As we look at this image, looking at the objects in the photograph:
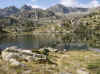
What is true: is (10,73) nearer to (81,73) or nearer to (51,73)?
(51,73)

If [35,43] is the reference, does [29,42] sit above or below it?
below

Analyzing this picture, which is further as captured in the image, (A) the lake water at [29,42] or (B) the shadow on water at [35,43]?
(A) the lake water at [29,42]

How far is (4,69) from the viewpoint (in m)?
18.7

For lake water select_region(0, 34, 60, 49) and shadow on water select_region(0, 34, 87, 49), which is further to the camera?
lake water select_region(0, 34, 60, 49)

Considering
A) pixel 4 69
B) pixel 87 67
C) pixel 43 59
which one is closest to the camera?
pixel 4 69

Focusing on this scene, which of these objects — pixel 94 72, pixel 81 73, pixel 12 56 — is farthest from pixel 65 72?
pixel 12 56

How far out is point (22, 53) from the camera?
85.8 feet

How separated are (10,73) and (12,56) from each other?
6957mm

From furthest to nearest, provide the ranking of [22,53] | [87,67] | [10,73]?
[22,53] < [87,67] < [10,73]

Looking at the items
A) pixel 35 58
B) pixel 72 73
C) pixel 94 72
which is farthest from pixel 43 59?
pixel 94 72

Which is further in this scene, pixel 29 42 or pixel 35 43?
pixel 29 42

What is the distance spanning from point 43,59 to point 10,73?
7.58 meters

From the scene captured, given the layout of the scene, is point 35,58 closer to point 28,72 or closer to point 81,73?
point 28,72

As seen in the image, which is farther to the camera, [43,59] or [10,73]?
[43,59]
